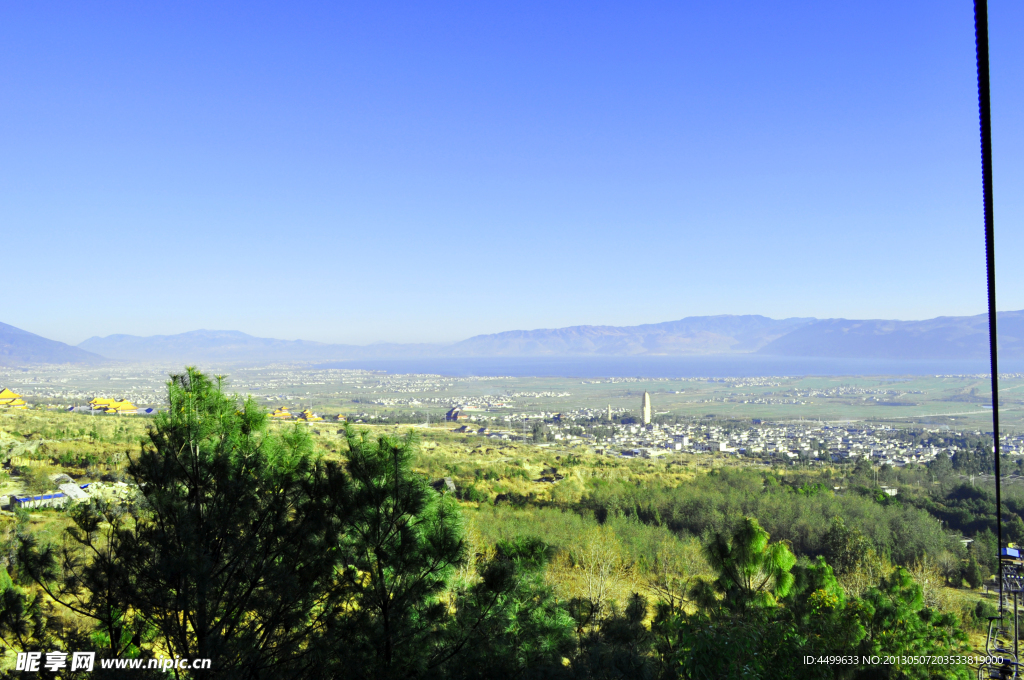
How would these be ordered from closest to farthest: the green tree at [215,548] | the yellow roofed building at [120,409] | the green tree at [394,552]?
the green tree at [215,548], the green tree at [394,552], the yellow roofed building at [120,409]

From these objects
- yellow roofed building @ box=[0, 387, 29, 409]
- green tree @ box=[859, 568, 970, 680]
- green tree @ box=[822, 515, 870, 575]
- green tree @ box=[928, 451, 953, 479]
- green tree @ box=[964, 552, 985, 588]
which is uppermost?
yellow roofed building @ box=[0, 387, 29, 409]

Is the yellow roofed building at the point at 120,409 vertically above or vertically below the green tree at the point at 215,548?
Result: below

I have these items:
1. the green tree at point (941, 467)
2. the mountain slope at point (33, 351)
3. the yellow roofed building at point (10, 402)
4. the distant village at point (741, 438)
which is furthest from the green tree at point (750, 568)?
the mountain slope at point (33, 351)

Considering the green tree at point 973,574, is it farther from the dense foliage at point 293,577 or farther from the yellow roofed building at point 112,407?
the yellow roofed building at point 112,407

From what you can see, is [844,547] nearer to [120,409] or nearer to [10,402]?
[120,409]

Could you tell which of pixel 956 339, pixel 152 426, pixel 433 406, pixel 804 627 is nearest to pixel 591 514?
pixel 804 627

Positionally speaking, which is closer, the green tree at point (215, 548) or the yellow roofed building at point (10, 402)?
the green tree at point (215, 548)

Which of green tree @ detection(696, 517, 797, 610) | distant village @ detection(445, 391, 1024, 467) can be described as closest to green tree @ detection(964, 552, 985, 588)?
green tree @ detection(696, 517, 797, 610)

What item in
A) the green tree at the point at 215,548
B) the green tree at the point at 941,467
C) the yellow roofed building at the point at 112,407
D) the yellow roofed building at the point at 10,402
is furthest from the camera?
the yellow roofed building at the point at 112,407

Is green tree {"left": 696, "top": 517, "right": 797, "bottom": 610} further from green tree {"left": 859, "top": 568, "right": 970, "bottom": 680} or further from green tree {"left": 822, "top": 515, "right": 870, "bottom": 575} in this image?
green tree {"left": 822, "top": 515, "right": 870, "bottom": 575}
